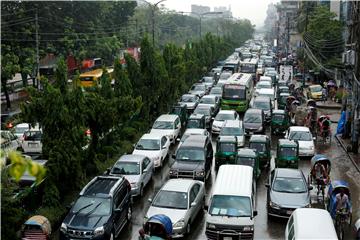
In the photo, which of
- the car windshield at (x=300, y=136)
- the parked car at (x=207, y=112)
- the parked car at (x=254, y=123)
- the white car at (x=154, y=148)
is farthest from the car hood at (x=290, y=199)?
the parked car at (x=207, y=112)

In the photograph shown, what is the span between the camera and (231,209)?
616 inches

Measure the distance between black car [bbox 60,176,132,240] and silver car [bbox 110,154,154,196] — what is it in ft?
7.30

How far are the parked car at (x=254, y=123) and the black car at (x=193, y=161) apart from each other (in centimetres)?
698

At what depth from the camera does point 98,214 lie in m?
15.1

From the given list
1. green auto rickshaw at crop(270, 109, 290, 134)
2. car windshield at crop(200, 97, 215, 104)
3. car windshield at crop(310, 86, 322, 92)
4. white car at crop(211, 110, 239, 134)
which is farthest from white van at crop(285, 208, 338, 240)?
car windshield at crop(310, 86, 322, 92)

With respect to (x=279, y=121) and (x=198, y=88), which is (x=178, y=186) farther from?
(x=198, y=88)

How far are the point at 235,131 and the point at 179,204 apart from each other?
1160 centimetres

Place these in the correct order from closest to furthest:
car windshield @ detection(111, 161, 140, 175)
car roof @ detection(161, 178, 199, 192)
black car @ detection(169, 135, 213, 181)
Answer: car roof @ detection(161, 178, 199, 192) < car windshield @ detection(111, 161, 140, 175) < black car @ detection(169, 135, 213, 181)

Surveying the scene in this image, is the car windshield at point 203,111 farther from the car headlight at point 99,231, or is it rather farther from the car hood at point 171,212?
the car headlight at point 99,231

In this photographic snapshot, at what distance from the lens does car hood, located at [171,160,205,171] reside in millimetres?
20969

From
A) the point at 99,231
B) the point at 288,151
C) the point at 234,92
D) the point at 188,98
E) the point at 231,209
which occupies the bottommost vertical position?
the point at 99,231

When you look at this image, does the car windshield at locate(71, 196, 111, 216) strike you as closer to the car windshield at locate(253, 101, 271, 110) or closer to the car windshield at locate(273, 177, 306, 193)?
the car windshield at locate(273, 177, 306, 193)

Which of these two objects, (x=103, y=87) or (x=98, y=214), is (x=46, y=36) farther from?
(x=98, y=214)

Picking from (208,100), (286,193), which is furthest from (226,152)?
(208,100)
